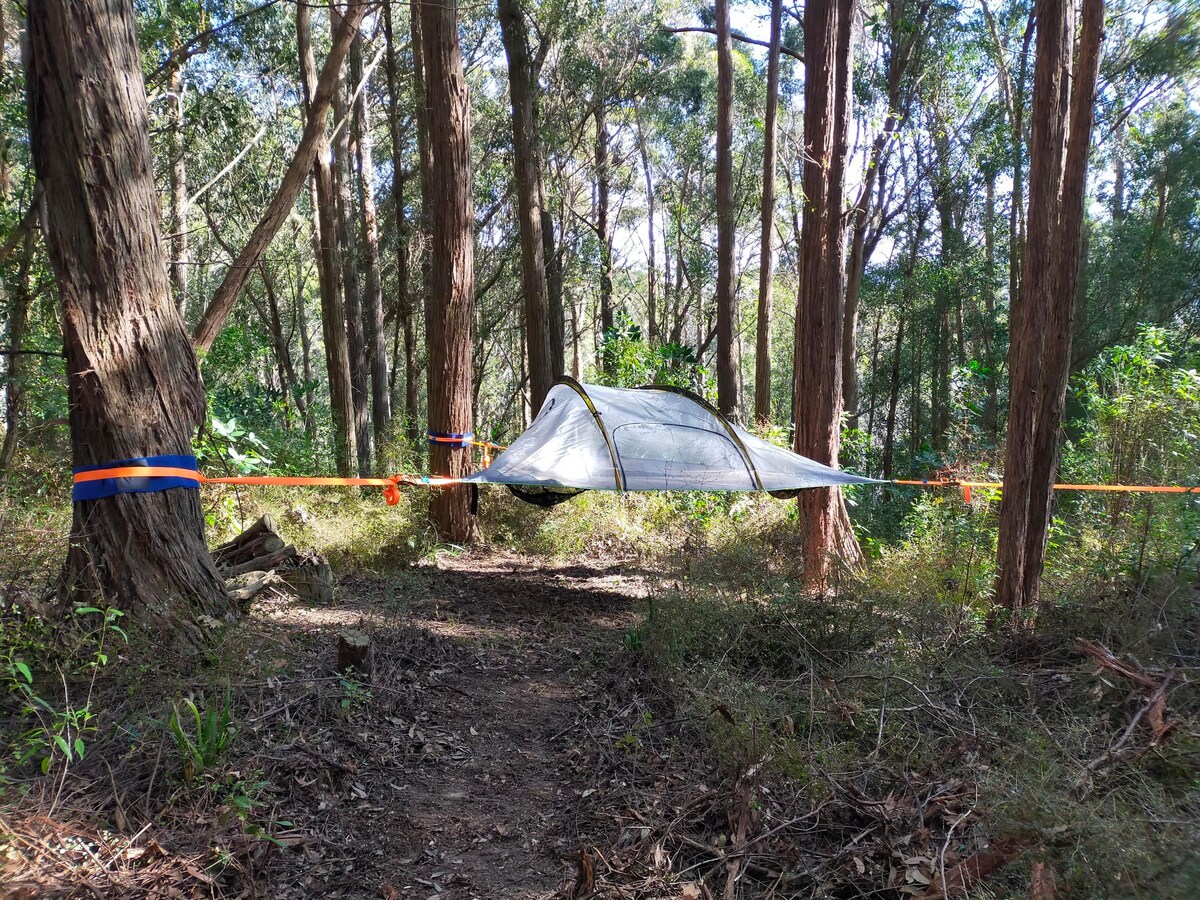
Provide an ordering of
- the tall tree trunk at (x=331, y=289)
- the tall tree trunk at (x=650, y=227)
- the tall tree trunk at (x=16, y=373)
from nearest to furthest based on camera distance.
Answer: the tall tree trunk at (x=16, y=373) → the tall tree trunk at (x=331, y=289) → the tall tree trunk at (x=650, y=227)

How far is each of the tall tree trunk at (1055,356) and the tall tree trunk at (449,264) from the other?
16.1 ft

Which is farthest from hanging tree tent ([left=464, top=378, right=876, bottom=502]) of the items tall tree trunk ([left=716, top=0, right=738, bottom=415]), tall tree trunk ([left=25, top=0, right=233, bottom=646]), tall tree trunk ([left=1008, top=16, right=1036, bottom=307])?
tall tree trunk ([left=1008, top=16, right=1036, bottom=307])

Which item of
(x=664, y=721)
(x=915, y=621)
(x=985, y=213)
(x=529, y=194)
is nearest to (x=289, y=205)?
(x=529, y=194)

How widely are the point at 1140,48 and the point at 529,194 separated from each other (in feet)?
34.3

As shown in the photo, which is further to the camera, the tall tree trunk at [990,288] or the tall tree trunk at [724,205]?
the tall tree trunk at [990,288]

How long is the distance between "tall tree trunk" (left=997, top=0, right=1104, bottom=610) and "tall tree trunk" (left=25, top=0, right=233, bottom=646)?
15.8ft

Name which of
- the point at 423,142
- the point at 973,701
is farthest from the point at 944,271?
the point at 973,701

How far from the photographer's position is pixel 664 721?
3.52m

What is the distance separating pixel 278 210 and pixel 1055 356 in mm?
6166

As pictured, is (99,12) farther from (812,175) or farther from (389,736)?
(812,175)

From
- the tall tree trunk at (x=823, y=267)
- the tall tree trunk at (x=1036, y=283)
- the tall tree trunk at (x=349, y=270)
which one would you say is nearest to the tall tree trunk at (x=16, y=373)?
→ the tall tree trunk at (x=823, y=267)

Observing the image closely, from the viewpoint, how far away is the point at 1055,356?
16.5 ft

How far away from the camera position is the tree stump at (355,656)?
367 centimetres

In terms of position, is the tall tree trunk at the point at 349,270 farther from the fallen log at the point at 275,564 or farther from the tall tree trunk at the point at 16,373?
the fallen log at the point at 275,564
